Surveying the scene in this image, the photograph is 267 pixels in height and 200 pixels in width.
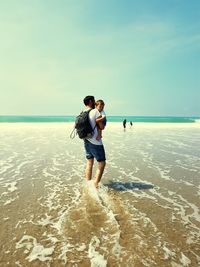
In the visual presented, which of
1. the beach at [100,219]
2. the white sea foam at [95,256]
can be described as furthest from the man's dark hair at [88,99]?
the white sea foam at [95,256]

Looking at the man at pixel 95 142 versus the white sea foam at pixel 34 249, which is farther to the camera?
the man at pixel 95 142

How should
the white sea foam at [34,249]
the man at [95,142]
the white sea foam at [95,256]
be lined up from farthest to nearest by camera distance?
the man at [95,142] → the white sea foam at [34,249] → the white sea foam at [95,256]

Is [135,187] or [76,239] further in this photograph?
[135,187]

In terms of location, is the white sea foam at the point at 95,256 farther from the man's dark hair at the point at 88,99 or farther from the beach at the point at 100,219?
the man's dark hair at the point at 88,99

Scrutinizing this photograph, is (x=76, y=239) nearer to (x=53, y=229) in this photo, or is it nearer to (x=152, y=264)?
(x=53, y=229)

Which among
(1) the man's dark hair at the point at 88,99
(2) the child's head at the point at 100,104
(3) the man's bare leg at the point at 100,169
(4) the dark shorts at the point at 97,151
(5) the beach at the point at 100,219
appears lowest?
(5) the beach at the point at 100,219

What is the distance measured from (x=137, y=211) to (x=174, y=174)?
405 cm

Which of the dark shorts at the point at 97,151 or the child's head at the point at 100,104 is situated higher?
the child's head at the point at 100,104

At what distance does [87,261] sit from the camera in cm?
365

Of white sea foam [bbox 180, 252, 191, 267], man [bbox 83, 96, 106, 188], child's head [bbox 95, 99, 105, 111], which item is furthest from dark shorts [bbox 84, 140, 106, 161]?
white sea foam [bbox 180, 252, 191, 267]

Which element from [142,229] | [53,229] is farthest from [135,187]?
[53,229]

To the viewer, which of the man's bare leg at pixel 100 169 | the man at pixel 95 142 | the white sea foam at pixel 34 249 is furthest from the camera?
the man's bare leg at pixel 100 169

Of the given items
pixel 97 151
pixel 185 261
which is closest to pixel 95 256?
pixel 185 261

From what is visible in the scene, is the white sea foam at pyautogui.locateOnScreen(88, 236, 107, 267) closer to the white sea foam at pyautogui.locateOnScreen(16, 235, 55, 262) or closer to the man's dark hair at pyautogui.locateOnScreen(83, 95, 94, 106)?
the white sea foam at pyautogui.locateOnScreen(16, 235, 55, 262)
